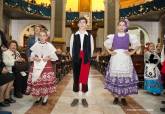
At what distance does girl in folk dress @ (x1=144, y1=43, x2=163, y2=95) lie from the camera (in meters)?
7.84

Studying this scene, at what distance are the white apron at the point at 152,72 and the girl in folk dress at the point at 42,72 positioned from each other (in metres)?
2.83

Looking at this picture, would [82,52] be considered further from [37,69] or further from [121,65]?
[37,69]

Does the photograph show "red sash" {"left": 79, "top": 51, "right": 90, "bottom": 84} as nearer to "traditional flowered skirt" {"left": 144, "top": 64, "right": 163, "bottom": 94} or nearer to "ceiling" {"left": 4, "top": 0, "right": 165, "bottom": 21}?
"traditional flowered skirt" {"left": 144, "top": 64, "right": 163, "bottom": 94}

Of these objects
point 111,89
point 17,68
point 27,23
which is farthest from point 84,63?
point 27,23

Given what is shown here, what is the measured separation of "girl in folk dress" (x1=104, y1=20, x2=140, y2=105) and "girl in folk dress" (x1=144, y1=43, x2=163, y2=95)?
177cm

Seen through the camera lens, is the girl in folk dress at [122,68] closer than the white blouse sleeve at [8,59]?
Yes

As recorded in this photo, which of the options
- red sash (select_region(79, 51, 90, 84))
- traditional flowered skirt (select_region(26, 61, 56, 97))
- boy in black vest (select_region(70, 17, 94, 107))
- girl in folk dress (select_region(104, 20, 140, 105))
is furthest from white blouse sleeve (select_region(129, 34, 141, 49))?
traditional flowered skirt (select_region(26, 61, 56, 97))

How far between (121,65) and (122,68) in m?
0.06

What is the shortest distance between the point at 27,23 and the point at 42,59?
69.8 feet

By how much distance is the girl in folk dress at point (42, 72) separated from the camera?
607 centimetres

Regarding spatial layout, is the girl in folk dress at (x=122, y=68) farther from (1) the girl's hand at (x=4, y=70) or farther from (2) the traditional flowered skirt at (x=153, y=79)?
(1) the girl's hand at (x=4, y=70)

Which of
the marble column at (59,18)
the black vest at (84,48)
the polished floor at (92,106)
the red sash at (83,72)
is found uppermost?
the marble column at (59,18)

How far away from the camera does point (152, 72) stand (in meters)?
8.02

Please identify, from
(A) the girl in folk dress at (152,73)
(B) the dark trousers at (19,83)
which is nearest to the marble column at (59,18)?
(A) the girl in folk dress at (152,73)
